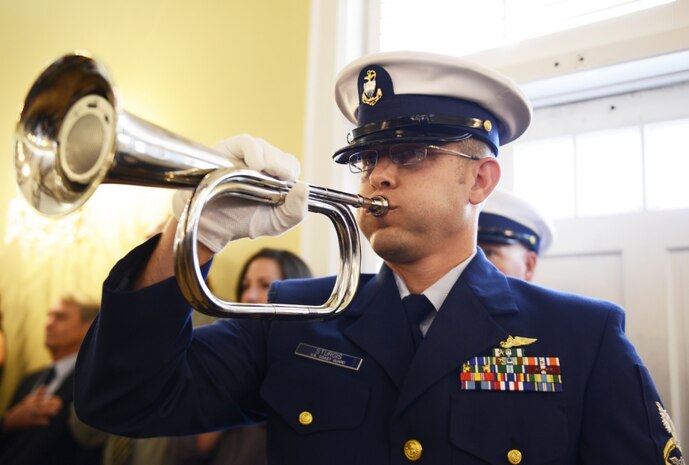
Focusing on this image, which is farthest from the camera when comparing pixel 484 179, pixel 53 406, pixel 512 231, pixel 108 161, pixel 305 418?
pixel 53 406

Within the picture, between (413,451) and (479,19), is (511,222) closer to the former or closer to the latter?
(479,19)

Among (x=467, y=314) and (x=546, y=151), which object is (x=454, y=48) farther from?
(x=467, y=314)

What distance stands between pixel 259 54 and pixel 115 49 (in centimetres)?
90

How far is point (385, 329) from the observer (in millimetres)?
1276

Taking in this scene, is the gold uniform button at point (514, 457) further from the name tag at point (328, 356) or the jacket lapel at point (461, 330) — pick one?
the name tag at point (328, 356)

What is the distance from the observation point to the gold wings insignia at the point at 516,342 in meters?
1.22

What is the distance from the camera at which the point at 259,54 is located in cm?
247

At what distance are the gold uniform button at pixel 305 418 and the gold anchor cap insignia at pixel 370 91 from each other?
64 centimetres

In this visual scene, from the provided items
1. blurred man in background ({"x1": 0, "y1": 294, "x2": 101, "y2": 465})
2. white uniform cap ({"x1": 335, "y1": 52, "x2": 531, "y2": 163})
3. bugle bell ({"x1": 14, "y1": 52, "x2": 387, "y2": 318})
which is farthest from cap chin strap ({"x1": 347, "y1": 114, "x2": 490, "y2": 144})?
blurred man in background ({"x1": 0, "y1": 294, "x2": 101, "y2": 465})

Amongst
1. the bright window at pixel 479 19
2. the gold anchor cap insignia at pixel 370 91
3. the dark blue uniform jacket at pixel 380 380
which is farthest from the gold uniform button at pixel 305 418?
the bright window at pixel 479 19

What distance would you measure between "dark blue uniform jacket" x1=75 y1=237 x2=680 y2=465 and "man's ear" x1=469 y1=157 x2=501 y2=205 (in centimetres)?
16

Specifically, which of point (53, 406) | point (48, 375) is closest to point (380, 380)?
point (53, 406)

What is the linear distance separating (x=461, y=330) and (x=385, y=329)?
0.14 meters

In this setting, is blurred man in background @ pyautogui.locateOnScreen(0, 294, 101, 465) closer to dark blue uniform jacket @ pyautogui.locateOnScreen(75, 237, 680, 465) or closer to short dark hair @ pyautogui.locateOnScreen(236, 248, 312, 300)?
short dark hair @ pyautogui.locateOnScreen(236, 248, 312, 300)
